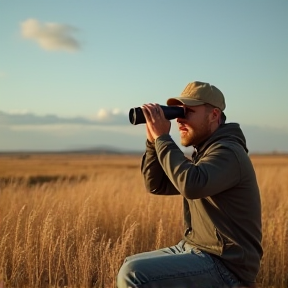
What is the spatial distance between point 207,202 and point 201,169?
0.82 feet

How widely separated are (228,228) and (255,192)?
27 cm

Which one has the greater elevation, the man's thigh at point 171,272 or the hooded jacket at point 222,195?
the hooded jacket at point 222,195

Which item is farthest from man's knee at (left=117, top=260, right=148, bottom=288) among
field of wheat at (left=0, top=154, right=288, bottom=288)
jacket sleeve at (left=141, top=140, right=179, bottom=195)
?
field of wheat at (left=0, top=154, right=288, bottom=288)

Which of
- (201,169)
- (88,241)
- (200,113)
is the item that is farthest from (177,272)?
(88,241)

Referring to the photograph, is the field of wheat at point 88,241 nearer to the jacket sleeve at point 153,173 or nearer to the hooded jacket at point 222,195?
the jacket sleeve at point 153,173

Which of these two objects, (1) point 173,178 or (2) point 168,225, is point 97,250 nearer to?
(2) point 168,225

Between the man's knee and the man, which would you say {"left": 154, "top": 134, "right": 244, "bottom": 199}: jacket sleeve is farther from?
the man's knee

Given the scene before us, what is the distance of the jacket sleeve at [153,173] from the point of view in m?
A: 2.60

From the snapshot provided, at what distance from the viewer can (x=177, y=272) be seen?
85.6 inches

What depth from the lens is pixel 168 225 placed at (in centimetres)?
552

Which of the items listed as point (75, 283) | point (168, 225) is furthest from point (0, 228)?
point (168, 225)

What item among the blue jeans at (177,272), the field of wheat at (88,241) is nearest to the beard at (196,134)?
the blue jeans at (177,272)

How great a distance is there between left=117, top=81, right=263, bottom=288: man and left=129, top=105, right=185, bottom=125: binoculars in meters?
0.04

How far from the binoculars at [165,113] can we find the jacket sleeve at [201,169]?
17 centimetres
